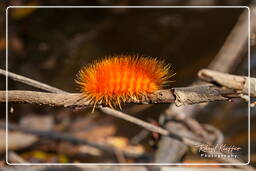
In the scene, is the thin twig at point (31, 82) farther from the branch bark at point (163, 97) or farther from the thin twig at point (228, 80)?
the thin twig at point (228, 80)

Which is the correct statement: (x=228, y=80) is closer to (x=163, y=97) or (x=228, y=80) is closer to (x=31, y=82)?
(x=163, y=97)

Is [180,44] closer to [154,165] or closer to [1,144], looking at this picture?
[154,165]

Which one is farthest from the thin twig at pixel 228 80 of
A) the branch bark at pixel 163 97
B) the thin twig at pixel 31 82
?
the thin twig at pixel 31 82

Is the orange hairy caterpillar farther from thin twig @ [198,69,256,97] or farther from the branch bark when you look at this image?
thin twig @ [198,69,256,97]

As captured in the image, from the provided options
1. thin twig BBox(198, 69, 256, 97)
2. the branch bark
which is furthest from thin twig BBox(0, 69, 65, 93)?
thin twig BBox(198, 69, 256, 97)

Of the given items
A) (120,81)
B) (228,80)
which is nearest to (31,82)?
(120,81)

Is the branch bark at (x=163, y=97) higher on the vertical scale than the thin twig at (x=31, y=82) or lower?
lower

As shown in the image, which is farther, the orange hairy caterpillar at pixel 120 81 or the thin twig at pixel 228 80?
the orange hairy caterpillar at pixel 120 81

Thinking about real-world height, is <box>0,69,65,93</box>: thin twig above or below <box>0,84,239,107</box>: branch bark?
above
